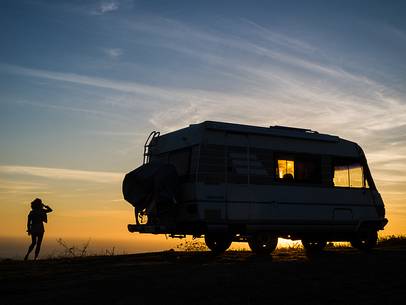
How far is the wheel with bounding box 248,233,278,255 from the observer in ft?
51.2

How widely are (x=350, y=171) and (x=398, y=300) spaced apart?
1010 cm

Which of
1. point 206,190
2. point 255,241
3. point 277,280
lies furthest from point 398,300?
point 255,241

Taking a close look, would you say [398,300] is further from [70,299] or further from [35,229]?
[35,229]

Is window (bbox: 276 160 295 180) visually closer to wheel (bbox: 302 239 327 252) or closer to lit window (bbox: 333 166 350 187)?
lit window (bbox: 333 166 350 187)

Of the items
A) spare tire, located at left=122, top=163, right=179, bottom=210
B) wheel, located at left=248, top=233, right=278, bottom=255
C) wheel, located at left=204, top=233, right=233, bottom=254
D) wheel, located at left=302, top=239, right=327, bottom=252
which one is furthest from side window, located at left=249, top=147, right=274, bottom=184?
wheel, located at left=302, top=239, right=327, bottom=252

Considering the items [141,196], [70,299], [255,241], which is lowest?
[70,299]

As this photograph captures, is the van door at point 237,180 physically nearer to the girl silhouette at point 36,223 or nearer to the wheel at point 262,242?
the wheel at point 262,242

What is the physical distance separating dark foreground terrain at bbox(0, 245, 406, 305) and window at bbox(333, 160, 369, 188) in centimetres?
463

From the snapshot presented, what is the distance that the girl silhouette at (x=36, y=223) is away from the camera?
52.1 feet

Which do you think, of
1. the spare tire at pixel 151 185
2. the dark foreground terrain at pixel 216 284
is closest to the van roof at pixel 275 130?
the spare tire at pixel 151 185

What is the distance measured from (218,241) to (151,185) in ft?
8.78

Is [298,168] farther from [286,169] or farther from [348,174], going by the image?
[348,174]

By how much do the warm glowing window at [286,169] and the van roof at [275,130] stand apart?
77 centimetres

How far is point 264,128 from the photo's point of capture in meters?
15.8
